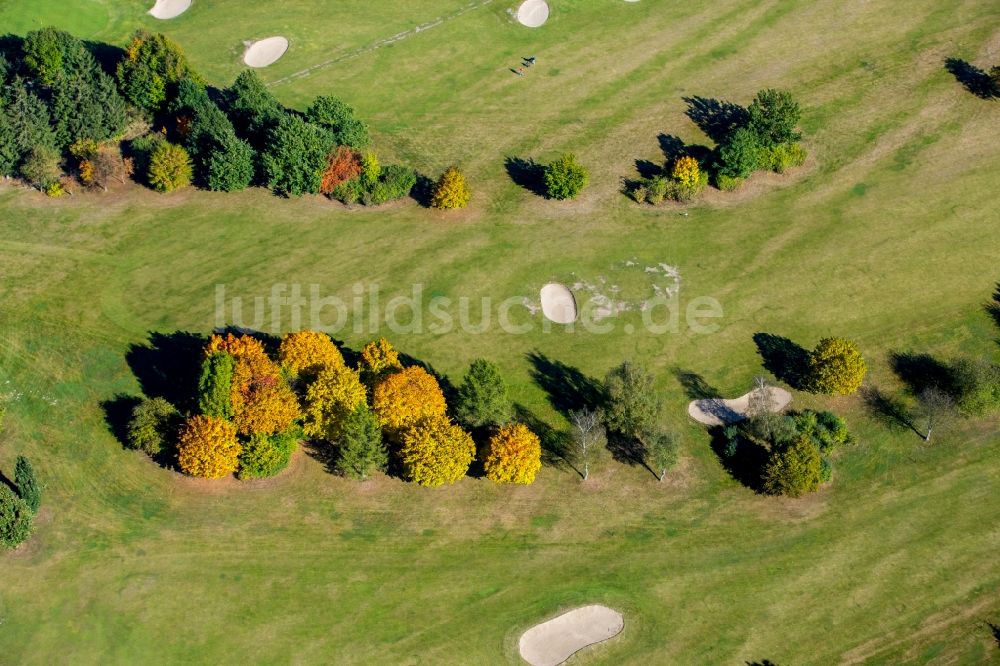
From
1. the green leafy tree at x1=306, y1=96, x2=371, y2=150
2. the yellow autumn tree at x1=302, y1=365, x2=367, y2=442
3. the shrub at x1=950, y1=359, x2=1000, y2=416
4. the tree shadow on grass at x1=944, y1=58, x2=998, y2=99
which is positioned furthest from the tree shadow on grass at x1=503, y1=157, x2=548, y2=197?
the tree shadow on grass at x1=944, y1=58, x2=998, y2=99

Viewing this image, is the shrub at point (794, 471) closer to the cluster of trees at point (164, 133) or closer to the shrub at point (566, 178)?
the shrub at point (566, 178)

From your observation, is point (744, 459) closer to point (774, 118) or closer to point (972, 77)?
point (774, 118)

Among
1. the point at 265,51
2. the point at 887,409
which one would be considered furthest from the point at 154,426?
the point at 887,409

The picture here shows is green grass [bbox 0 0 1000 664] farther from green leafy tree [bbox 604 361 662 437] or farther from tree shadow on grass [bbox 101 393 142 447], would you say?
green leafy tree [bbox 604 361 662 437]

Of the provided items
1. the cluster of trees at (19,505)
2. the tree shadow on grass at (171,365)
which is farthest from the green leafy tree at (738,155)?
the cluster of trees at (19,505)

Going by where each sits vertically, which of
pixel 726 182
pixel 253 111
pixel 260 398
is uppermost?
pixel 253 111

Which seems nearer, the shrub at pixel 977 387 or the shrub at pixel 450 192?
the shrub at pixel 977 387
